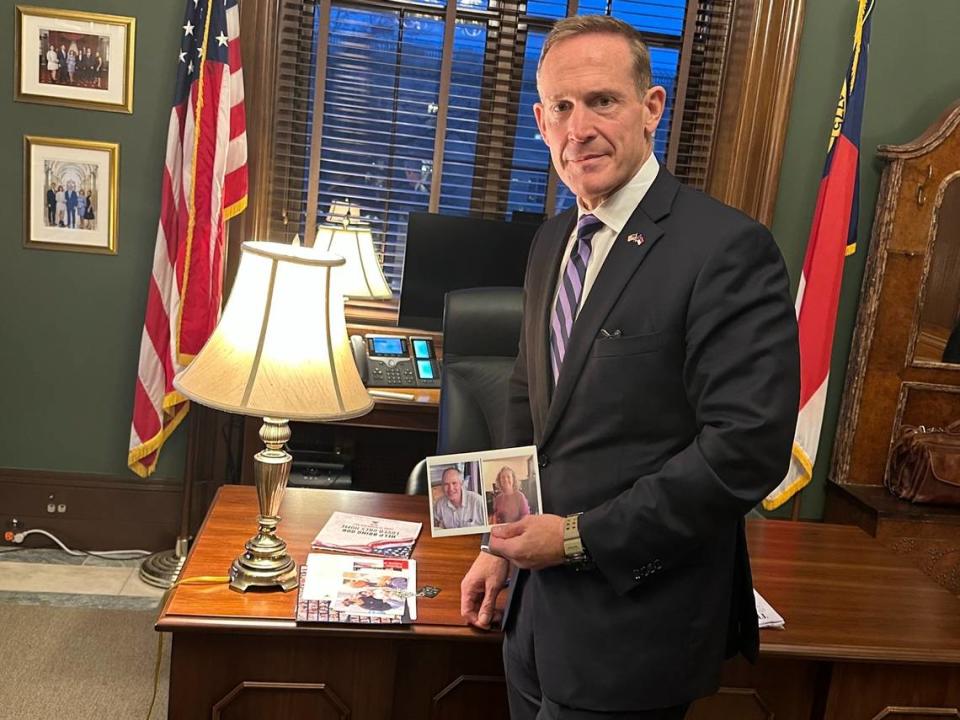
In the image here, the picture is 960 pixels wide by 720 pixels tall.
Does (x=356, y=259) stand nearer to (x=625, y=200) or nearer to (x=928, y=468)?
(x=625, y=200)

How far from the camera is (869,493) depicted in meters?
Answer: 3.53

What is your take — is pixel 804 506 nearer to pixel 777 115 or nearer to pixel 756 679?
pixel 777 115

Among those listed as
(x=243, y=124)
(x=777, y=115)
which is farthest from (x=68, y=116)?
(x=777, y=115)

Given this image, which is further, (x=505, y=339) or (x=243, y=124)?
(x=243, y=124)

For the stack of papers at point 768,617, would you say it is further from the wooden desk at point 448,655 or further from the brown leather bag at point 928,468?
the brown leather bag at point 928,468

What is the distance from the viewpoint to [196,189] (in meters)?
3.06

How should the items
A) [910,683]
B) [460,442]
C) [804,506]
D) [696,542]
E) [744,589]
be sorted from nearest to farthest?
[696,542] → [744,589] → [910,683] → [460,442] → [804,506]

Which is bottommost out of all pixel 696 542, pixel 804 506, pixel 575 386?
pixel 804 506

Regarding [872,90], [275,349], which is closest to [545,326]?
[275,349]

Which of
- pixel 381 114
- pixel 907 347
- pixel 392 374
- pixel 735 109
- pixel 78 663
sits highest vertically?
pixel 735 109

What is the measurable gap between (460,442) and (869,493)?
2.00 meters

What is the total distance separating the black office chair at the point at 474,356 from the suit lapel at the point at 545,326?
33.9 inches

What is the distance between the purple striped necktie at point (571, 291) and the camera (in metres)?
1.29

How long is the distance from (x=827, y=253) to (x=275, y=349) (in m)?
2.38
